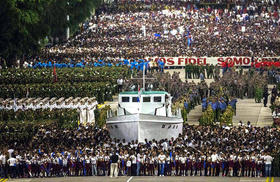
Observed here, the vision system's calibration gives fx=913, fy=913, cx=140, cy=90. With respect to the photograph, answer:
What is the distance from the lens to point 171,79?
6756 centimetres

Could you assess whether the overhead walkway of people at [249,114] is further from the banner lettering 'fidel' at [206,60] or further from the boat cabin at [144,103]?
the banner lettering 'fidel' at [206,60]

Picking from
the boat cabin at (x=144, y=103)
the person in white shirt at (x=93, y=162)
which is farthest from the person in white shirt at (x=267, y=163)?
the boat cabin at (x=144, y=103)

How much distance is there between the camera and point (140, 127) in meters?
46.2

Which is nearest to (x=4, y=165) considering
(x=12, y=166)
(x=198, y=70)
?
(x=12, y=166)

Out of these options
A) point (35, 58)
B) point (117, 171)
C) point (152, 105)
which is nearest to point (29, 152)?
point (117, 171)

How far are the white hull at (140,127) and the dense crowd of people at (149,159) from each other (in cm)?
132

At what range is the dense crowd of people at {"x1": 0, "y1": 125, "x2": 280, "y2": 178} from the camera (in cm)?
4234

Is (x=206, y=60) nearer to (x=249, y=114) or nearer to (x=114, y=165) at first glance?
(x=249, y=114)

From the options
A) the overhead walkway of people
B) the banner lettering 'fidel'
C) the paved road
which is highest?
the banner lettering 'fidel'

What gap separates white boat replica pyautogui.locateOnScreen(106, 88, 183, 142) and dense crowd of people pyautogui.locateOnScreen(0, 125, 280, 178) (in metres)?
1.47

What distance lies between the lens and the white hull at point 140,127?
46.3 m

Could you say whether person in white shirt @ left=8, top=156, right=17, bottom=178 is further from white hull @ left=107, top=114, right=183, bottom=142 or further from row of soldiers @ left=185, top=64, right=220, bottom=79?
row of soldiers @ left=185, top=64, right=220, bottom=79

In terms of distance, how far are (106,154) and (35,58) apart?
47.0 m

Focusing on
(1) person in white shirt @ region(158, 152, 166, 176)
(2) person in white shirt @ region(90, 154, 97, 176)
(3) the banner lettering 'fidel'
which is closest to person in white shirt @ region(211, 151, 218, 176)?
(1) person in white shirt @ region(158, 152, 166, 176)
